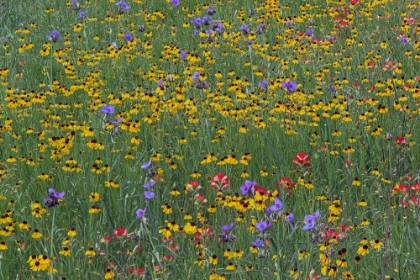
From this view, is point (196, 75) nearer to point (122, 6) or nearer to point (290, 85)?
point (290, 85)

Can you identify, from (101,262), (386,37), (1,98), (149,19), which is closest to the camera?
(101,262)

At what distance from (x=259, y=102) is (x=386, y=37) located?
2206 mm


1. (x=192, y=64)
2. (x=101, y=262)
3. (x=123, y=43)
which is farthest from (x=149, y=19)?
(x=101, y=262)

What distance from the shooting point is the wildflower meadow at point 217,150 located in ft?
10.5

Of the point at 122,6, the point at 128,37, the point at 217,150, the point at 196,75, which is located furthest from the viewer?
the point at 122,6

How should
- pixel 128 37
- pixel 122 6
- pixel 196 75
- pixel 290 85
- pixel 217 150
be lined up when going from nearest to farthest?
pixel 217 150
pixel 290 85
pixel 196 75
pixel 128 37
pixel 122 6

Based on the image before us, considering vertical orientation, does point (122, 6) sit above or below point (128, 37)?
above

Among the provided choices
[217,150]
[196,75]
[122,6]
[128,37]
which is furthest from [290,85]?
[122,6]

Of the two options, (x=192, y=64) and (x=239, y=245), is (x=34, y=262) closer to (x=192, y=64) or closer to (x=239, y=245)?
(x=239, y=245)

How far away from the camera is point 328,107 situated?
4727mm

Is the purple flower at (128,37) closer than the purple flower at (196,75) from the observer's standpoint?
No

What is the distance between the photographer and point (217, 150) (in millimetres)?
4527

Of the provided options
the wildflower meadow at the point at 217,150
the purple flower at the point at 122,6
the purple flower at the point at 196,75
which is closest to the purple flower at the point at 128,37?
the wildflower meadow at the point at 217,150

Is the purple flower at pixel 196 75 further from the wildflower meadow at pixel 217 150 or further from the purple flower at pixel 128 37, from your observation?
the purple flower at pixel 128 37
